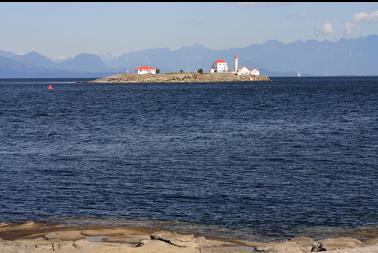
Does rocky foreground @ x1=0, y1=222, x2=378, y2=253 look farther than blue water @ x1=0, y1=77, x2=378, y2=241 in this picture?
No

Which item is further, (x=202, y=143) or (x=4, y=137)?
(x=4, y=137)

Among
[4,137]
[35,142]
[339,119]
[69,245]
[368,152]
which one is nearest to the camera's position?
[69,245]

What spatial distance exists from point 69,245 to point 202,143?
35.1 m

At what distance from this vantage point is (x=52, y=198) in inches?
1341

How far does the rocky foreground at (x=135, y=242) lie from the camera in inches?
805

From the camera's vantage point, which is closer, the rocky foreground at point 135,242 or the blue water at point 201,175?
the rocky foreground at point 135,242

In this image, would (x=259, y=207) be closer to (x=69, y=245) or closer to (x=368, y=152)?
(x=69, y=245)

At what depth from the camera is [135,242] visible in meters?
23.2

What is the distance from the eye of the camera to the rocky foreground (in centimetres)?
2045

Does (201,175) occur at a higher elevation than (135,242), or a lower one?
lower

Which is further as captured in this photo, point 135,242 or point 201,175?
point 201,175

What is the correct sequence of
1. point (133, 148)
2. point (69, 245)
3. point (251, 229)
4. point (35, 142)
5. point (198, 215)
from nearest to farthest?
point (69, 245), point (251, 229), point (198, 215), point (133, 148), point (35, 142)

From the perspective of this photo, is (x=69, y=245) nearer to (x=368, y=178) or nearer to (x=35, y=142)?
(x=368, y=178)

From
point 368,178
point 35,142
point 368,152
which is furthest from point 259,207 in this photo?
point 35,142
